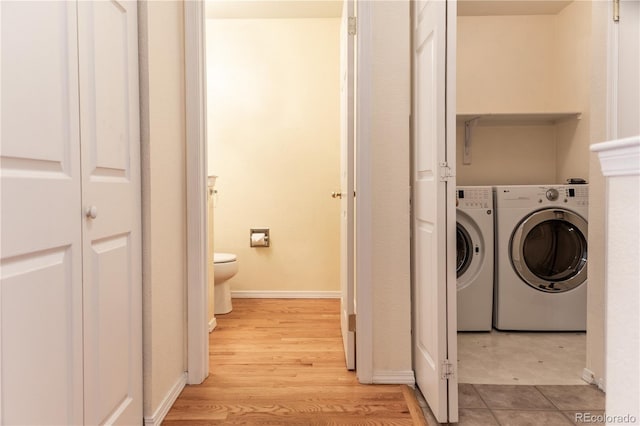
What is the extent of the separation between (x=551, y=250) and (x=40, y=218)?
2974mm

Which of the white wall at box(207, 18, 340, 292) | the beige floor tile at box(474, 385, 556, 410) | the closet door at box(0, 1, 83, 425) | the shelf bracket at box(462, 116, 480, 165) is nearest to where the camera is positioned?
the closet door at box(0, 1, 83, 425)

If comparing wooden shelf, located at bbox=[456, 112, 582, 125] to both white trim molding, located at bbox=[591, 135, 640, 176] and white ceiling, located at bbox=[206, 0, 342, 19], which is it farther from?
white trim molding, located at bbox=[591, 135, 640, 176]

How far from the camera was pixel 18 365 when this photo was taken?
97 cm

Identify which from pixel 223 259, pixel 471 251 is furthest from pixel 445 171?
pixel 223 259

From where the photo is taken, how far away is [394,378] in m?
2.10

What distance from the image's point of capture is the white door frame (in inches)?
80.5

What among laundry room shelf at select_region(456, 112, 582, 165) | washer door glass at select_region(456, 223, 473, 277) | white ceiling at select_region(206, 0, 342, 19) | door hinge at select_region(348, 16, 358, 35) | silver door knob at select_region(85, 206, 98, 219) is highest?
white ceiling at select_region(206, 0, 342, 19)

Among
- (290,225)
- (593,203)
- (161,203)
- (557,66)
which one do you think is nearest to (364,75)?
(161,203)

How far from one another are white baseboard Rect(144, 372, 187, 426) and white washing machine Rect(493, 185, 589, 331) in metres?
2.06

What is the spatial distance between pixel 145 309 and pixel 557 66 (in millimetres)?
3646

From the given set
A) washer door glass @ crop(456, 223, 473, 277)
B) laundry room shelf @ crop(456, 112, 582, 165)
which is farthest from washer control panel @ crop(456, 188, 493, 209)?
laundry room shelf @ crop(456, 112, 582, 165)

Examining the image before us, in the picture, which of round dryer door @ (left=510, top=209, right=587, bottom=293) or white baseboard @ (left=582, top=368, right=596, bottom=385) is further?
round dryer door @ (left=510, top=209, right=587, bottom=293)

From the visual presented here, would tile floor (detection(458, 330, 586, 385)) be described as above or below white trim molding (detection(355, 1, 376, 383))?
below

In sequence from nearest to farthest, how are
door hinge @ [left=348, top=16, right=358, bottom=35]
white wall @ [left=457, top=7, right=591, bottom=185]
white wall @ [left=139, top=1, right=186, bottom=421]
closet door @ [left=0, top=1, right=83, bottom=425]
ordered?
closet door @ [left=0, top=1, right=83, bottom=425], white wall @ [left=139, top=1, right=186, bottom=421], door hinge @ [left=348, top=16, right=358, bottom=35], white wall @ [left=457, top=7, right=591, bottom=185]
